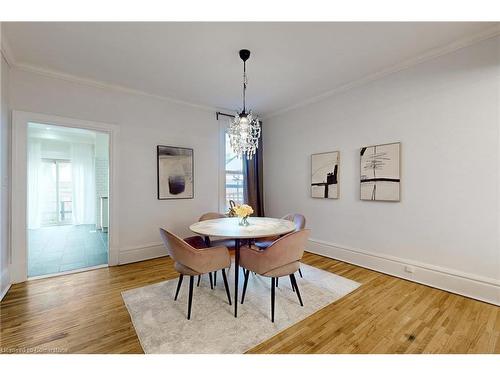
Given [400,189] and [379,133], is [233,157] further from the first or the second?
[400,189]

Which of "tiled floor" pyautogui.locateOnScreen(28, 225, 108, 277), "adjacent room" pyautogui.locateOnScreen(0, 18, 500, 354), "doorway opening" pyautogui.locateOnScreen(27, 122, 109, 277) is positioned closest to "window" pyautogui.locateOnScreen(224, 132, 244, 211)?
"adjacent room" pyautogui.locateOnScreen(0, 18, 500, 354)

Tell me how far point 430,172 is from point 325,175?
1.42 metres

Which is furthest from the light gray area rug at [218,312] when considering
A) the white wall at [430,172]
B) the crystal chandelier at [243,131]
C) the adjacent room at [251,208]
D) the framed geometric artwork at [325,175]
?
the crystal chandelier at [243,131]

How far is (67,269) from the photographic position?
3.12 metres

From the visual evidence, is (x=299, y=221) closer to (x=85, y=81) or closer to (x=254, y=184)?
(x=254, y=184)

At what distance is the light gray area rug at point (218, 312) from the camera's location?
1.65 meters

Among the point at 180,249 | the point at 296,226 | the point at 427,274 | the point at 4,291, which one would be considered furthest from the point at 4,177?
the point at 427,274

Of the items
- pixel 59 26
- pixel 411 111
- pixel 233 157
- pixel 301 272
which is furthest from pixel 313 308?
pixel 59 26

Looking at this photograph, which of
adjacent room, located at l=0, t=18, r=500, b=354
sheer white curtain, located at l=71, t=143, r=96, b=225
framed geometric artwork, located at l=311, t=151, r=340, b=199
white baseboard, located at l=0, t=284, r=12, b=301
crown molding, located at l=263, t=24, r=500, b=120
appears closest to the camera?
adjacent room, located at l=0, t=18, r=500, b=354

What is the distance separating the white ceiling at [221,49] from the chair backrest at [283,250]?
2014mm

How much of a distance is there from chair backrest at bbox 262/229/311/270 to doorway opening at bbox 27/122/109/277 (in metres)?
4.36

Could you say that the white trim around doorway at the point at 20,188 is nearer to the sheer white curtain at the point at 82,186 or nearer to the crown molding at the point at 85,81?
the crown molding at the point at 85,81

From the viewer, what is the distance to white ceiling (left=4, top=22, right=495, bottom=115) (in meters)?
2.09

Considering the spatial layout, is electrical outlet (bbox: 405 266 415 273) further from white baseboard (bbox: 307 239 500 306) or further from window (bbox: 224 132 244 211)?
window (bbox: 224 132 244 211)
